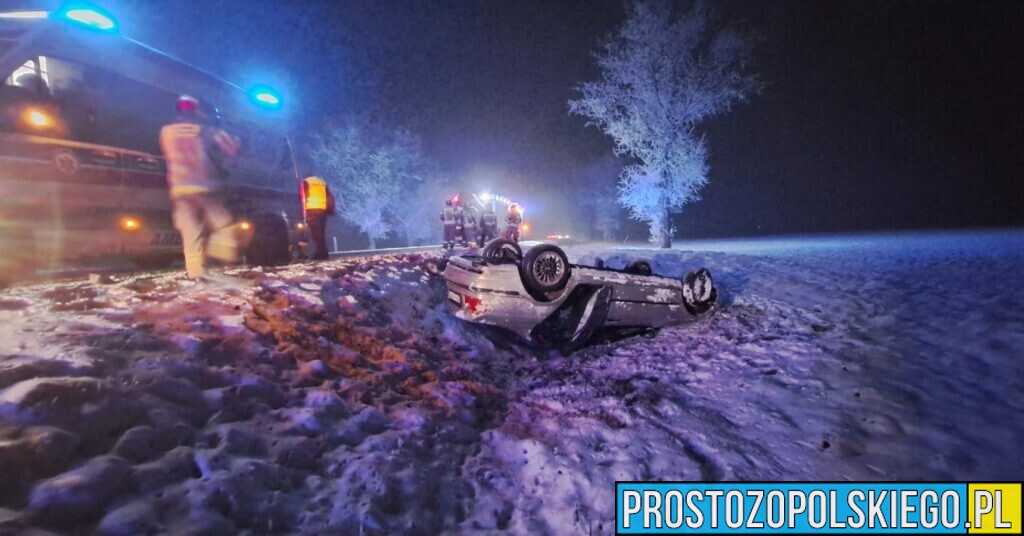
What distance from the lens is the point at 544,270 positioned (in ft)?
14.6

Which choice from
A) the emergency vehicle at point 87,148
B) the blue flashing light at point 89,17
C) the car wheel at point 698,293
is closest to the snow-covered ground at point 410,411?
the car wheel at point 698,293

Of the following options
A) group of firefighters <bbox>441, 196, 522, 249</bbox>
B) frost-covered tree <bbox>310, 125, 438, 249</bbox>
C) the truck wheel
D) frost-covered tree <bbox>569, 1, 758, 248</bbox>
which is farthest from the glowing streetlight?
frost-covered tree <bbox>310, 125, 438, 249</bbox>

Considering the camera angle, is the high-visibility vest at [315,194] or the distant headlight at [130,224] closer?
the distant headlight at [130,224]

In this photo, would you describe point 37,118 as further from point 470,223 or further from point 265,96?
point 470,223

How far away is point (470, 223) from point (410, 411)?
34.4 feet

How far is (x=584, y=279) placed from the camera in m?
4.66

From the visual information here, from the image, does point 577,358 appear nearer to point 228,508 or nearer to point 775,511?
point 775,511

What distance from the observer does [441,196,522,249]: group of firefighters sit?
12758 mm

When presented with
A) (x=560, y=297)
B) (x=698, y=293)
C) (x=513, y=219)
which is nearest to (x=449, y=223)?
(x=513, y=219)

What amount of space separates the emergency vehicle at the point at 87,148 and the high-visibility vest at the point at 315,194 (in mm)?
1032

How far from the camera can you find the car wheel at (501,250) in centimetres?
530

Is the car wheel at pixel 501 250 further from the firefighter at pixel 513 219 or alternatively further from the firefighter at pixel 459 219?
the firefighter at pixel 513 219

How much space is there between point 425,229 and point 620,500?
34.7m

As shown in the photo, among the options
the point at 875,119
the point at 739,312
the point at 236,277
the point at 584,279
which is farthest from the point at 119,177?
the point at 875,119
